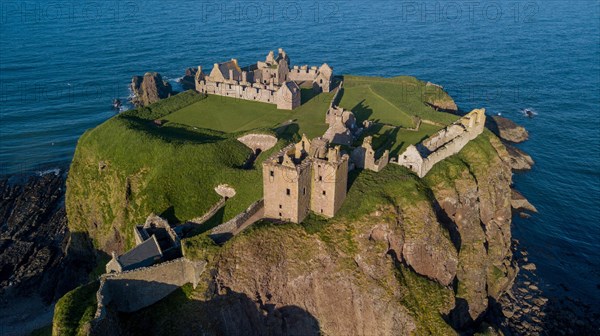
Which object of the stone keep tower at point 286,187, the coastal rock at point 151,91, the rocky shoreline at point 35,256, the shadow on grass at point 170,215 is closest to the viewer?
the stone keep tower at point 286,187

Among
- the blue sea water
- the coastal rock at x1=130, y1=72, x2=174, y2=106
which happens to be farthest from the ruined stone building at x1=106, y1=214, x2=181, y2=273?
the coastal rock at x1=130, y1=72, x2=174, y2=106

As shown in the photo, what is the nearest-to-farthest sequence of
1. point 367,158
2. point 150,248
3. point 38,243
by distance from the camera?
1. point 150,248
2. point 367,158
3. point 38,243

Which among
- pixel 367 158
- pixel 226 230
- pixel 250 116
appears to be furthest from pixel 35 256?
pixel 367 158

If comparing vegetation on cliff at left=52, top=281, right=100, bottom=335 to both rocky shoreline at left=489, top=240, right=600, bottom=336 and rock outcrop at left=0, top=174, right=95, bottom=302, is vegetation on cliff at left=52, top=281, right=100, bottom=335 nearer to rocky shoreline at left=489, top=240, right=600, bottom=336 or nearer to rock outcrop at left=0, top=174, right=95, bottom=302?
rock outcrop at left=0, top=174, right=95, bottom=302

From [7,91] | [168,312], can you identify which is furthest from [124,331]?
[7,91]

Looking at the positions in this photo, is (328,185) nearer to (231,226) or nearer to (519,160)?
(231,226)

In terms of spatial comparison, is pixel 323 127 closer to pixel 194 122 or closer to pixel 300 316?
pixel 194 122

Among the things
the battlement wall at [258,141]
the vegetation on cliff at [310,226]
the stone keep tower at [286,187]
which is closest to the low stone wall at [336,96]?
the vegetation on cliff at [310,226]

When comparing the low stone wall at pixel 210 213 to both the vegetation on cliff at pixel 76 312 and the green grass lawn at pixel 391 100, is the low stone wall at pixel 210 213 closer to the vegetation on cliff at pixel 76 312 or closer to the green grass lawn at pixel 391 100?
the vegetation on cliff at pixel 76 312
